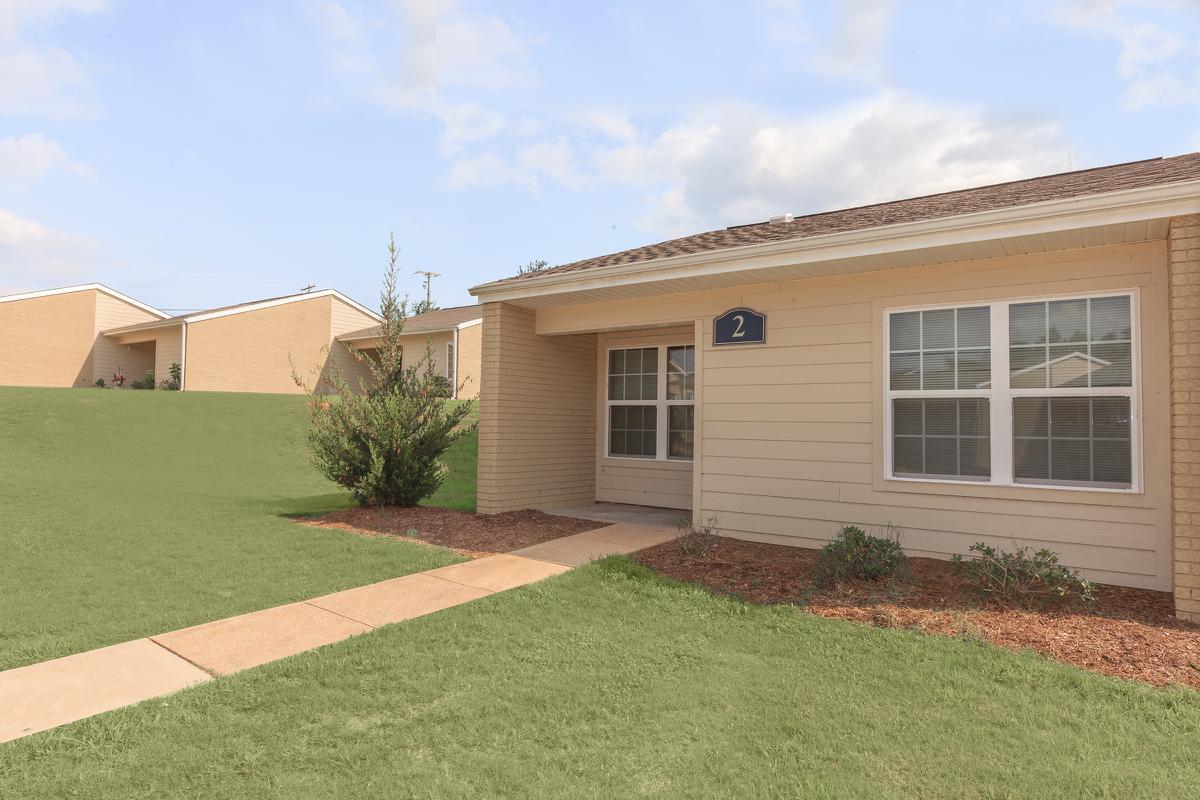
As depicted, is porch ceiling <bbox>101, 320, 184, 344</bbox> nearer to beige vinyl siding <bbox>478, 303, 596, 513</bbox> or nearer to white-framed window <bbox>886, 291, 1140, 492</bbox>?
beige vinyl siding <bbox>478, 303, 596, 513</bbox>

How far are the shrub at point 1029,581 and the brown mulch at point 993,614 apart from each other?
0.44ft

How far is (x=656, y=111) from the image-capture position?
1207 centimetres

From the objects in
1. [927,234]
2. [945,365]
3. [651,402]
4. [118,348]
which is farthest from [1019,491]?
[118,348]

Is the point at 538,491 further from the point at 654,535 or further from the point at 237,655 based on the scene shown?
the point at 237,655

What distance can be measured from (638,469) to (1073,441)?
19.7 feet

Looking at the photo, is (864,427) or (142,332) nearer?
(864,427)

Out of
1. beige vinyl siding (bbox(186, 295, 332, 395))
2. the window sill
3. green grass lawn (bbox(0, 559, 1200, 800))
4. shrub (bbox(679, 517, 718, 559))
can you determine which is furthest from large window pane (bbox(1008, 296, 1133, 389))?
beige vinyl siding (bbox(186, 295, 332, 395))

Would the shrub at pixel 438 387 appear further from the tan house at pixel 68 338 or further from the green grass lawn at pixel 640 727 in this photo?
the tan house at pixel 68 338

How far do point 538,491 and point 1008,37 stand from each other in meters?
8.89

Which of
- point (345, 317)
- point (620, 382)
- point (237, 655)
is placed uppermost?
point (345, 317)

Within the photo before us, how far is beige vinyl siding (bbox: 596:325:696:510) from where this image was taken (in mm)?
10016

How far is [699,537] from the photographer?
24.1 ft

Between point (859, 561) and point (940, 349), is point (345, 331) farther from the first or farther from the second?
point (859, 561)

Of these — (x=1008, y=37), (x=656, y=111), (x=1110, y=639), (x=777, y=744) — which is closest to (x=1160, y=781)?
(x=777, y=744)
